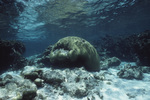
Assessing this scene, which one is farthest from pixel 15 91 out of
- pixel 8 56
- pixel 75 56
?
pixel 8 56

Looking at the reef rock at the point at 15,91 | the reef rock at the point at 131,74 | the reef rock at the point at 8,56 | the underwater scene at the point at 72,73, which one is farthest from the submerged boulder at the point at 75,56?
the reef rock at the point at 8,56

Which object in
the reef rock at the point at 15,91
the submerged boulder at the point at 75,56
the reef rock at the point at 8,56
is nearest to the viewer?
the reef rock at the point at 15,91

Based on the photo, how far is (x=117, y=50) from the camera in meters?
13.9

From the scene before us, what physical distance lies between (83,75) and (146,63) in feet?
23.5

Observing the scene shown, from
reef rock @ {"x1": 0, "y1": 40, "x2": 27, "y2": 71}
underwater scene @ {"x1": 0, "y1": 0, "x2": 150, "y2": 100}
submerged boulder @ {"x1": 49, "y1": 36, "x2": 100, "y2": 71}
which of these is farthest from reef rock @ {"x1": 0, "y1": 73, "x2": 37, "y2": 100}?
reef rock @ {"x1": 0, "y1": 40, "x2": 27, "y2": 71}

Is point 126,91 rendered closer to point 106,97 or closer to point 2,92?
point 106,97

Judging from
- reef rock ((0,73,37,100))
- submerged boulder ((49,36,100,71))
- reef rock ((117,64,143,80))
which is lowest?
reef rock ((117,64,143,80))

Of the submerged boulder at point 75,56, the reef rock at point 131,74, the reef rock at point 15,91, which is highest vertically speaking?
the submerged boulder at point 75,56

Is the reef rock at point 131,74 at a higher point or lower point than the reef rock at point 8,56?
lower

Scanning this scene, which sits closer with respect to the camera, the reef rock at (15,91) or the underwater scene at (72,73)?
the reef rock at (15,91)

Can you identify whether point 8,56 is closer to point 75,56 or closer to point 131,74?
point 75,56

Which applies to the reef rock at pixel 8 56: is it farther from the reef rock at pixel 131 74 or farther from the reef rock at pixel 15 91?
the reef rock at pixel 131 74

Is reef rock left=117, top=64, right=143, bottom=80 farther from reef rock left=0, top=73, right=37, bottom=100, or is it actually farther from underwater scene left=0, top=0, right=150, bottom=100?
reef rock left=0, top=73, right=37, bottom=100

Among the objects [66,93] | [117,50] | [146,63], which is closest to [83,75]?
[66,93]
